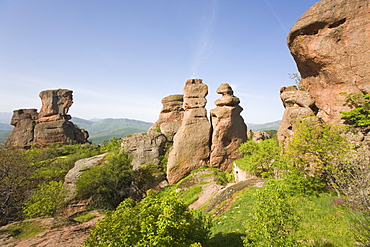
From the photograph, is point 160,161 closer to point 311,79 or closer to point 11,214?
point 11,214

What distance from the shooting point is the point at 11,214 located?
16969mm

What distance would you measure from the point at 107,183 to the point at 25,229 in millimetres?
11798

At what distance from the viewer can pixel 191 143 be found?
25078mm

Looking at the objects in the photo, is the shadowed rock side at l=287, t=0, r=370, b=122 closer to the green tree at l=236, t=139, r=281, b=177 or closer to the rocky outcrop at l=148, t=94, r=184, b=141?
the green tree at l=236, t=139, r=281, b=177

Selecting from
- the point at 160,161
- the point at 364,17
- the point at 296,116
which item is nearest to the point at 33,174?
the point at 160,161

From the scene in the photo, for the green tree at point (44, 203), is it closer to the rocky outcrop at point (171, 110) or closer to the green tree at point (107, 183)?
the green tree at point (107, 183)

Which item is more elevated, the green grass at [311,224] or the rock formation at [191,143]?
the rock formation at [191,143]

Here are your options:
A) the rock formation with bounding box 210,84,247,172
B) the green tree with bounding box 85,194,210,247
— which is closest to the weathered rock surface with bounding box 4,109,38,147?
the rock formation with bounding box 210,84,247,172

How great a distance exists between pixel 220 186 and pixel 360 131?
13.2 meters

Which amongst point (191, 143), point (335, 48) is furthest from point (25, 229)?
point (335, 48)

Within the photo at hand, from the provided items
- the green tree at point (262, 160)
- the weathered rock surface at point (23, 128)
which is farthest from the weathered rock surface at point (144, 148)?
the weathered rock surface at point (23, 128)

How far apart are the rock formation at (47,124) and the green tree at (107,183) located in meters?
42.3

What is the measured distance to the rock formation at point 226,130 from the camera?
2519 centimetres

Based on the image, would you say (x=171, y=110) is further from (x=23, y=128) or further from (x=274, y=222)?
(x=23, y=128)
